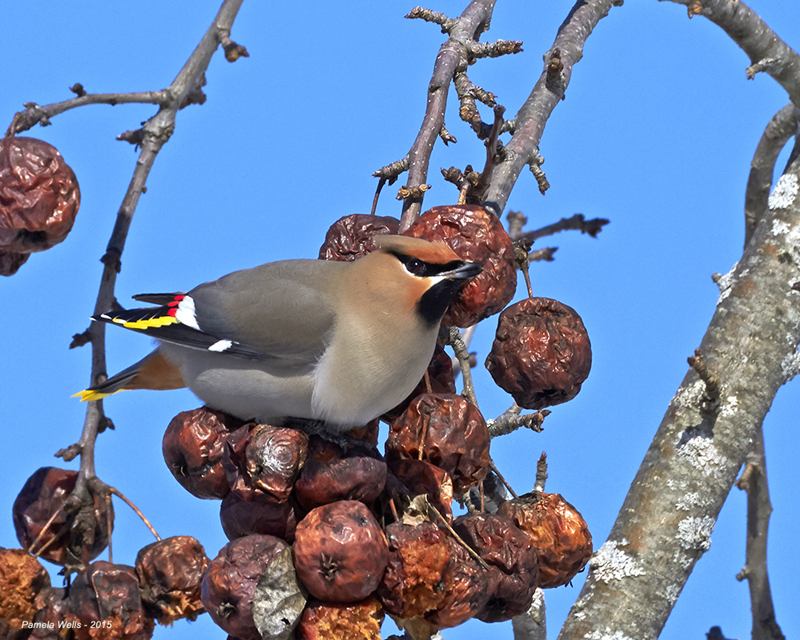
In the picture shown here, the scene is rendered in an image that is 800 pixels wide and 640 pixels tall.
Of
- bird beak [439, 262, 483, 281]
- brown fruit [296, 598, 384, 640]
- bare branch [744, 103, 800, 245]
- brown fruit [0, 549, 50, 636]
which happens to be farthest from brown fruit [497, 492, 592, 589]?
bare branch [744, 103, 800, 245]

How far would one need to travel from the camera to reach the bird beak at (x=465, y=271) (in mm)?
1976

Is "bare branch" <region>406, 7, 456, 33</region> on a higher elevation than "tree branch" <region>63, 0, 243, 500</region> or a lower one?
higher

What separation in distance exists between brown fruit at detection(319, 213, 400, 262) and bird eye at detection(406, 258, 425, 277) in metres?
0.14

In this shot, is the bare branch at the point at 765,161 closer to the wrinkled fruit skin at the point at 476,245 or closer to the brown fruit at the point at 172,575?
the wrinkled fruit skin at the point at 476,245

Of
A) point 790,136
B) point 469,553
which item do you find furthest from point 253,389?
point 790,136

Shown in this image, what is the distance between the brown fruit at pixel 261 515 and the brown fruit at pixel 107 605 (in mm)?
270

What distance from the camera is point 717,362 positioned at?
3.09 metres

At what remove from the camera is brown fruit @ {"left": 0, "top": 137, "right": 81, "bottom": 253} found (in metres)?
2.19

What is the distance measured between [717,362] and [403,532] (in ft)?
5.55

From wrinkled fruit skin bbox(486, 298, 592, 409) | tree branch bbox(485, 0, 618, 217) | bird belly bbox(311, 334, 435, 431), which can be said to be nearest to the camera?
bird belly bbox(311, 334, 435, 431)

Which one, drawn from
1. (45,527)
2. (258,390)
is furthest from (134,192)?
(45,527)

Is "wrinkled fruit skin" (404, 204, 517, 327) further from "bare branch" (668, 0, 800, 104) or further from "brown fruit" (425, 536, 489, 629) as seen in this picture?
"bare branch" (668, 0, 800, 104)

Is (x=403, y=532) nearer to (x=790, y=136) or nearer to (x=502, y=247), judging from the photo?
(x=502, y=247)

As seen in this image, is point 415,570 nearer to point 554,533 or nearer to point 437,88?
point 554,533
